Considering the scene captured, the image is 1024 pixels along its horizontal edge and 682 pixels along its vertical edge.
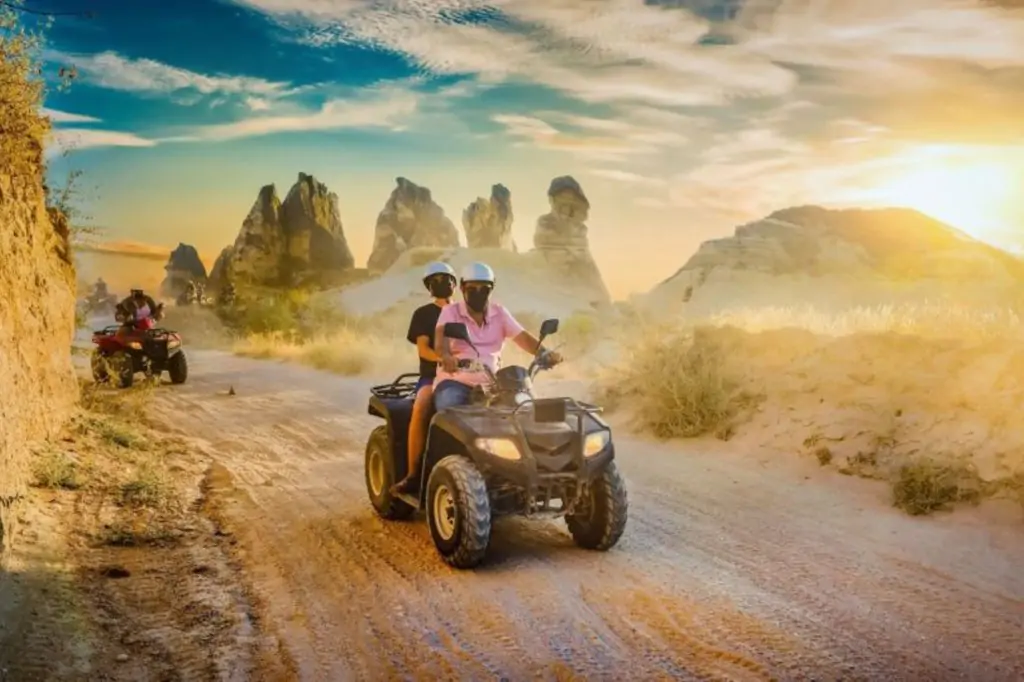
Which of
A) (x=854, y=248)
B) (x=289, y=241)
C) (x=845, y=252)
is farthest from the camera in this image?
(x=289, y=241)

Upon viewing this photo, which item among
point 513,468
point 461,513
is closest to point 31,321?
point 461,513

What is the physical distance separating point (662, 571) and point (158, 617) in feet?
11.0

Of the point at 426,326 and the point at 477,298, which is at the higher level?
the point at 477,298

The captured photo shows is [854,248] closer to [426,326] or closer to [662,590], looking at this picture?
[426,326]

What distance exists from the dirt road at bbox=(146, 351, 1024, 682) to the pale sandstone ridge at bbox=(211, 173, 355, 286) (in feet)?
234

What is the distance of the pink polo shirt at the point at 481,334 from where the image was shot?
662 cm

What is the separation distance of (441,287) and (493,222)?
93242 mm

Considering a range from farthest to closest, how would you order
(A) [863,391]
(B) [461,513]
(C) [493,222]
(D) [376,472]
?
(C) [493,222], (A) [863,391], (D) [376,472], (B) [461,513]

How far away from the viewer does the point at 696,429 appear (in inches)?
447

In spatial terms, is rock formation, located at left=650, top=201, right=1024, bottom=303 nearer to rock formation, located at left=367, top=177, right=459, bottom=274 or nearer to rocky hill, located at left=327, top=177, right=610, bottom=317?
rocky hill, located at left=327, top=177, right=610, bottom=317

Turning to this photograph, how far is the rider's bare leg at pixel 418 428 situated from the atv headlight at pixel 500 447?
0.91 metres

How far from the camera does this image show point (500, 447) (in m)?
5.96

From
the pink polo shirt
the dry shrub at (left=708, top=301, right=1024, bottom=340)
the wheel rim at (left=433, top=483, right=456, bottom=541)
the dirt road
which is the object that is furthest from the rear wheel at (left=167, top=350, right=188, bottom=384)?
the wheel rim at (left=433, top=483, right=456, bottom=541)

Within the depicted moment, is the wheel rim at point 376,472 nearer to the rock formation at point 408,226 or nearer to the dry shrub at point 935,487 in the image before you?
the dry shrub at point 935,487
